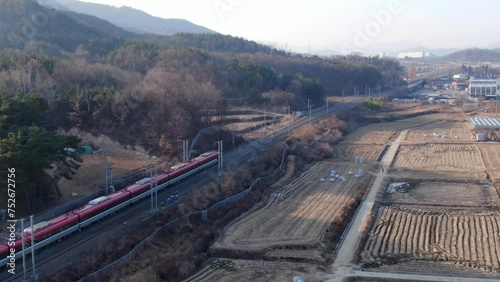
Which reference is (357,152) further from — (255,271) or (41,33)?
(41,33)

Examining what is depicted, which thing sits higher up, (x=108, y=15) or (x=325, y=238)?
(x=108, y=15)

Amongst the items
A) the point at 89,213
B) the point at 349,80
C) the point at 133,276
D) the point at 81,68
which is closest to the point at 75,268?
the point at 133,276

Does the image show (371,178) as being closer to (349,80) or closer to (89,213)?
(89,213)

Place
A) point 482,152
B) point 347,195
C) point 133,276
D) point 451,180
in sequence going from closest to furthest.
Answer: point 133,276, point 347,195, point 451,180, point 482,152

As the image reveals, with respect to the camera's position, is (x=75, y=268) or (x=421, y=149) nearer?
(x=75, y=268)

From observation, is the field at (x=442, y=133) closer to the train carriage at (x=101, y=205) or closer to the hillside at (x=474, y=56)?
the train carriage at (x=101, y=205)

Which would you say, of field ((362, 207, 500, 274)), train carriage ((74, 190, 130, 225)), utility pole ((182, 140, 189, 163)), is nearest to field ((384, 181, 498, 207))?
field ((362, 207, 500, 274))

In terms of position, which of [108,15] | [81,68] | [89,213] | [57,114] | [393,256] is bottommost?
[393,256]

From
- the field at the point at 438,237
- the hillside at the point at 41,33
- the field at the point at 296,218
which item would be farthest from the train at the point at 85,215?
the hillside at the point at 41,33
